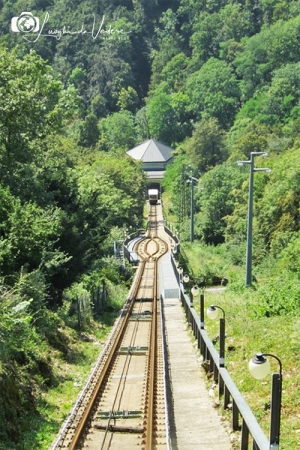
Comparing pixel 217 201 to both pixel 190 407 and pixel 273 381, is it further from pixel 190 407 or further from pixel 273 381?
pixel 273 381

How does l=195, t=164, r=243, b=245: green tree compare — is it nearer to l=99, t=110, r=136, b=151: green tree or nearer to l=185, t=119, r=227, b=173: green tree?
l=185, t=119, r=227, b=173: green tree

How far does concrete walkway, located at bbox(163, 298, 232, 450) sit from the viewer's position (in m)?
10.2

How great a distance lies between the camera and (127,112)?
469 ft

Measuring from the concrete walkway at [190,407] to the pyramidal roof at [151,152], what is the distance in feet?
305

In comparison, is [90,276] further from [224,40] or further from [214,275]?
[224,40]

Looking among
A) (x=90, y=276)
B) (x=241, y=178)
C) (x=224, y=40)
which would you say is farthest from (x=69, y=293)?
(x=224, y=40)

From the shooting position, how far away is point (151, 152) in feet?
371

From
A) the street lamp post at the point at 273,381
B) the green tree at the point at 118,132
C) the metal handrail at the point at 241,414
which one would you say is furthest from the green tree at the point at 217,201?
the green tree at the point at 118,132

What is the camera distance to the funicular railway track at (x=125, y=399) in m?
11.1

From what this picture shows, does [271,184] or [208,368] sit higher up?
[271,184]

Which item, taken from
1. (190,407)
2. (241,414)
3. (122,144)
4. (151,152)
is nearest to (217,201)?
(190,407)

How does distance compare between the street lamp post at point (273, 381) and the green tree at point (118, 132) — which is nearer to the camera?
the street lamp post at point (273, 381)

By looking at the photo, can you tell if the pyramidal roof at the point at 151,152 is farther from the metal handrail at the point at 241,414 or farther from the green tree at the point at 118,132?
the metal handrail at the point at 241,414

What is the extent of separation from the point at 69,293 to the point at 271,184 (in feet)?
75.5
